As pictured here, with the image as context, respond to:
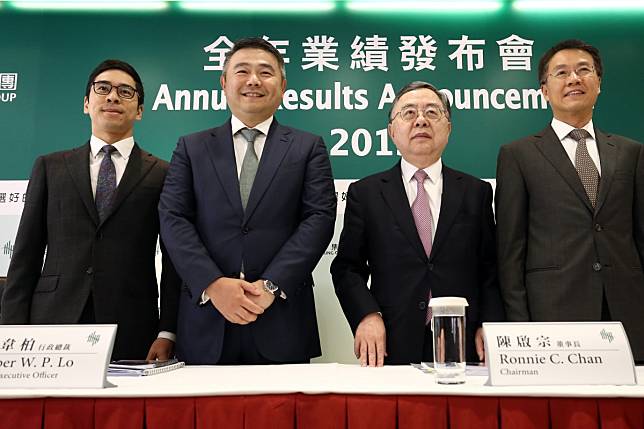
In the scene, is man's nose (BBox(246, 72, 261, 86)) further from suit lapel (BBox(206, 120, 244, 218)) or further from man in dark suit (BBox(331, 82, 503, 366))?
man in dark suit (BBox(331, 82, 503, 366))

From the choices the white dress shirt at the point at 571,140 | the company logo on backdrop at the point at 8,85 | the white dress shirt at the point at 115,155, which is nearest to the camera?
the white dress shirt at the point at 571,140

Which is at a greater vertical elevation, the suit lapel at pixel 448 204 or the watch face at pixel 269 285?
the suit lapel at pixel 448 204

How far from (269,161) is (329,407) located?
1.09 meters

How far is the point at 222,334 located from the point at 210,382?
61 cm

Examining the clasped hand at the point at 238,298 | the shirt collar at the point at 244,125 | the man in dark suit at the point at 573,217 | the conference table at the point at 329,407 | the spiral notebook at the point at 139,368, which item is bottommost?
the conference table at the point at 329,407

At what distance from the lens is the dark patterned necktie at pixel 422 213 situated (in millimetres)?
2135

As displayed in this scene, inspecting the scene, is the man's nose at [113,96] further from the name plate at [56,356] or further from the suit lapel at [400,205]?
the name plate at [56,356]

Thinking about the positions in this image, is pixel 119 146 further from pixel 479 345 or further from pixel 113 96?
pixel 479 345

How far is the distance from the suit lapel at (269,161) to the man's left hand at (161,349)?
53 cm

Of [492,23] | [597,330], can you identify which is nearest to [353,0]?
[492,23]

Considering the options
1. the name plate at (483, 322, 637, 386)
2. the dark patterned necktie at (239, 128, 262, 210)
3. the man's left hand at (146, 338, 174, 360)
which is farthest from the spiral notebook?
the name plate at (483, 322, 637, 386)

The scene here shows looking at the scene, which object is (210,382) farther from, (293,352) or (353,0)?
(353,0)

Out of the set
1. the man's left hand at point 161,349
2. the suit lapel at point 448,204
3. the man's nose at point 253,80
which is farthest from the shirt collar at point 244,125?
the man's left hand at point 161,349

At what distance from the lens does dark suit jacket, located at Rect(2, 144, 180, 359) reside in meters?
2.13
